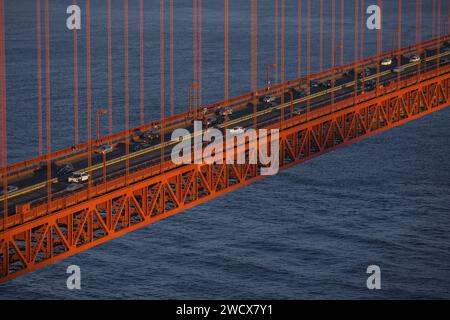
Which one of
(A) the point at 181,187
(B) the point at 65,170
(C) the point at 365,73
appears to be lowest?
(A) the point at 181,187

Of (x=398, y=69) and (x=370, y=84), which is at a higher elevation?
(x=398, y=69)

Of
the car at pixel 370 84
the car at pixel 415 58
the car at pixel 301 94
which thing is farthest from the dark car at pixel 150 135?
the car at pixel 415 58

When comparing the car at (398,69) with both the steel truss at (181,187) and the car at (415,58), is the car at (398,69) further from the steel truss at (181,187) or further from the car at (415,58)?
the steel truss at (181,187)

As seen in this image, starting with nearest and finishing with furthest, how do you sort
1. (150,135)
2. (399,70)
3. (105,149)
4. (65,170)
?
(65,170), (105,149), (150,135), (399,70)

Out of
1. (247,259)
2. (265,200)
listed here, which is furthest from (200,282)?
(265,200)

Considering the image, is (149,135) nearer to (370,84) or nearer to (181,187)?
(181,187)

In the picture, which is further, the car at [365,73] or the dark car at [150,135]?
the car at [365,73]

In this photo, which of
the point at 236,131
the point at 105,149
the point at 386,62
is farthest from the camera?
the point at 386,62

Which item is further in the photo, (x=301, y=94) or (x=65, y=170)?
(x=301, y=94)


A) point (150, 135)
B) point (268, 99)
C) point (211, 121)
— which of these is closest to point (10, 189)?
point (150, 135)
